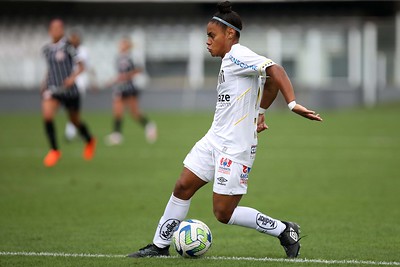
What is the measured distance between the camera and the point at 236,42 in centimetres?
758

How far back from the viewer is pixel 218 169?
7508mm

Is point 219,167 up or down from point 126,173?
up

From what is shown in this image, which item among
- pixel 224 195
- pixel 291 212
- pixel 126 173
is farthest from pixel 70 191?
pixel 224 195

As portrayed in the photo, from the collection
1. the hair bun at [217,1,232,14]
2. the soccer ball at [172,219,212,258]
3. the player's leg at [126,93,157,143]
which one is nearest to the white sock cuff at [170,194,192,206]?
the soccer ball at [172,219,212,258]

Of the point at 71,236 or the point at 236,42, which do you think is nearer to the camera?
the point at 236,42

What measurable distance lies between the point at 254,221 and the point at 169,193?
554 centimetres

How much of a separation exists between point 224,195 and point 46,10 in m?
39.0

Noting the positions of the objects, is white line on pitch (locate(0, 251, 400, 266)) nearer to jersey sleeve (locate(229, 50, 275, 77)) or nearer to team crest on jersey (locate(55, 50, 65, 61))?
jersey sleeve (locate(229, 50, 275, 77))

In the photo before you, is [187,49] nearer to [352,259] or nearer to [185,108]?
[185,108]

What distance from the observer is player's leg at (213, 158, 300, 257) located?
24.5ft

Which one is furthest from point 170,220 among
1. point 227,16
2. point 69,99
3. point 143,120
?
point 143,120

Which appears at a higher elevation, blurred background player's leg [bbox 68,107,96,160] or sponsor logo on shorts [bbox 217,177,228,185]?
sponsor logo on shorts [bbox 217,177,228,185]

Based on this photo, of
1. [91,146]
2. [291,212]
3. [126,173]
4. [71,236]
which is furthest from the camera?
[91,146]

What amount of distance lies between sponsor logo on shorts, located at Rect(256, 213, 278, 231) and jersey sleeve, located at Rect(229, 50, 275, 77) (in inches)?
52.6
